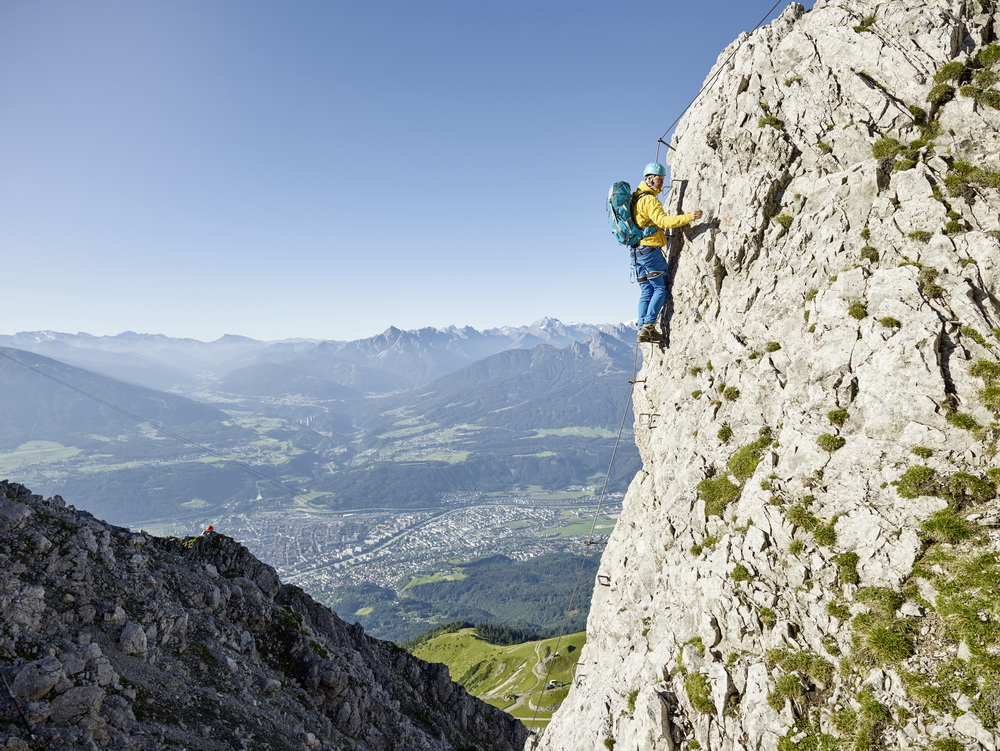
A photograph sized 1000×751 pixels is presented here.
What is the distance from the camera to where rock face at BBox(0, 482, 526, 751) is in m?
15.3

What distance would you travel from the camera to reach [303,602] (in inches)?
1581

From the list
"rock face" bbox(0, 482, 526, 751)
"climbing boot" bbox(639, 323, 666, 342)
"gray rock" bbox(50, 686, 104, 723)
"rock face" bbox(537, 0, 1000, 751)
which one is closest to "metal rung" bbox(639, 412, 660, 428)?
"rock face" bbox(537, 0, 1000, 751)

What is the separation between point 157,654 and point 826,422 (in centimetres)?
2875

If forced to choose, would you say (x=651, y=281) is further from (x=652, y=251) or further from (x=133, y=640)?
(x=133, y=640)

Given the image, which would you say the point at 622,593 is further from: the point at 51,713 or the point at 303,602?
the point at 303,602

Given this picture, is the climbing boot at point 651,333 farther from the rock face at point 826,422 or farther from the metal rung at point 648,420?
the metal rung at point 648,420

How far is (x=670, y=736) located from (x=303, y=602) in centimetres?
3404

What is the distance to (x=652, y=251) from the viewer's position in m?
23.9

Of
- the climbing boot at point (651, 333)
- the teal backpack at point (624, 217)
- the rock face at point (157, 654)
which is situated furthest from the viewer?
the climbing boot at point (651, 333)

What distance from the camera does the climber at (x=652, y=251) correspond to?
22.1m

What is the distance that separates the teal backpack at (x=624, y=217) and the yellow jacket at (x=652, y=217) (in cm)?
26

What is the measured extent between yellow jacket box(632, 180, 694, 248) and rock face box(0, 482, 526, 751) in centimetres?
2794

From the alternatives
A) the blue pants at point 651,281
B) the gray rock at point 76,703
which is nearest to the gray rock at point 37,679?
the gray rock at point 76,703

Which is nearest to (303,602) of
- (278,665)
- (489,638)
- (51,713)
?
(278,665)
